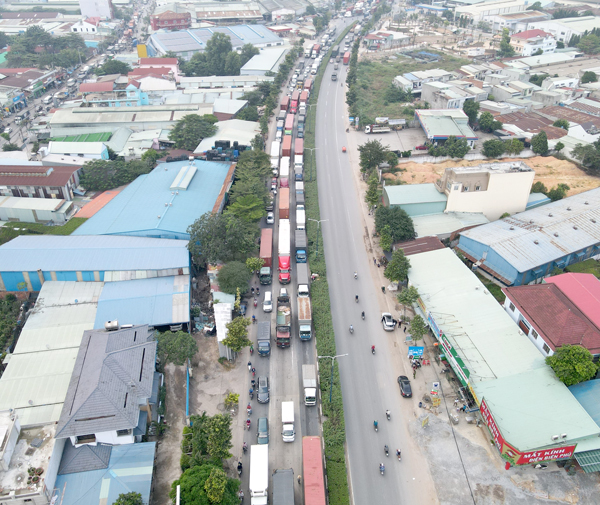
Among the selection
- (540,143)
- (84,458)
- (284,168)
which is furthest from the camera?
(540,143)

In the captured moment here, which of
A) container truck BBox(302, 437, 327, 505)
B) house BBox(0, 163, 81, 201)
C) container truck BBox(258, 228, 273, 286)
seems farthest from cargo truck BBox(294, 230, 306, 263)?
house BBox(0, 163, 81, 201)

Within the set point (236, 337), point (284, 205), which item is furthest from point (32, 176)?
point (236, 337)

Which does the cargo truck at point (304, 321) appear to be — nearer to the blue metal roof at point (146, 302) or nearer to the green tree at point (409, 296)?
the green tree at point (409, 296)

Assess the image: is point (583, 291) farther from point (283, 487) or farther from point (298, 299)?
point (283, 487)

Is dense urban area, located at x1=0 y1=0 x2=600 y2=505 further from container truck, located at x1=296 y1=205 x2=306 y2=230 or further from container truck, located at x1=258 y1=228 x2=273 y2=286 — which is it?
container truck, located at x1=258 y1=228 x2=273 y2=286

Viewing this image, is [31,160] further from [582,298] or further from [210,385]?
[582,298]

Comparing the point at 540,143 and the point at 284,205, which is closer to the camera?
the point at 284,205
